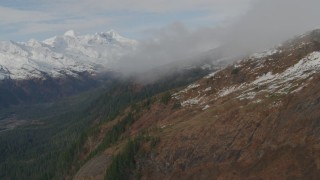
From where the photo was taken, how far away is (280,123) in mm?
132625

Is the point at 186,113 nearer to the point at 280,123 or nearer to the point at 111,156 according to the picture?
the point at 111,156

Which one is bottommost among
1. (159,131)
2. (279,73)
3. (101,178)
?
(101,178)

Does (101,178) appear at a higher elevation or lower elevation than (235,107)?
lower

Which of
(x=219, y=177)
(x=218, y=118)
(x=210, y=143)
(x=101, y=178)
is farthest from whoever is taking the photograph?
(x=101, y=178)

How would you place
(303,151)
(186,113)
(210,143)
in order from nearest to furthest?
(303,151) → (210,143) → (186,113)

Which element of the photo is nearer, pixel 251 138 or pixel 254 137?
pixel 254 137

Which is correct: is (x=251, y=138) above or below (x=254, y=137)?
below

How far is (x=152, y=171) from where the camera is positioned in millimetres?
151000

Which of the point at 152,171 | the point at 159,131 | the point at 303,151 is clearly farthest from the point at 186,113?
the point at 303,151

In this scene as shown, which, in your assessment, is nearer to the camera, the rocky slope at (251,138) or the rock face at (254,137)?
the rock face at (254,137)

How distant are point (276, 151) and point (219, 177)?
17.3 meters

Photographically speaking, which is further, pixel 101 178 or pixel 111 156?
pixel 111 156

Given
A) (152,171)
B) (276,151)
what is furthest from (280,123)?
(152,171)

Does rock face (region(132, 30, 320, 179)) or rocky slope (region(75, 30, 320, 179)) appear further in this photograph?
rocky slope (region(75, 30, 320, 179))
